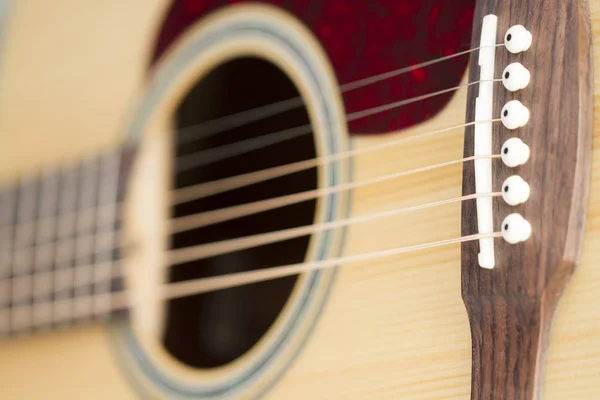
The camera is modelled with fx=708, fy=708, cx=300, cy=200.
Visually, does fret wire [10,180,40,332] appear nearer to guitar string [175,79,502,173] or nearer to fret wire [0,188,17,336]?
fret wire [0,188,17,336]

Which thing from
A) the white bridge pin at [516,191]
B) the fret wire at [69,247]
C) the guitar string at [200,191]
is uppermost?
the guitar string at [200,191]

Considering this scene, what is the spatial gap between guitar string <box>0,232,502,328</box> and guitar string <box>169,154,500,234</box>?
0.05 metres

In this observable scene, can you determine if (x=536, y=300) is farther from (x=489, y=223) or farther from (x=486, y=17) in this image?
(x=486, y=17)

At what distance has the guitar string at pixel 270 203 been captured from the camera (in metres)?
0.46

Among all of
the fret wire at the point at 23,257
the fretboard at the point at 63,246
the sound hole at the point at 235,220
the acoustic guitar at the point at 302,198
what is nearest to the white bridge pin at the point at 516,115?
the acoustic guitar at the point at 302,198

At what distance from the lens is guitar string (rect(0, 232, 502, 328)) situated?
45 cm

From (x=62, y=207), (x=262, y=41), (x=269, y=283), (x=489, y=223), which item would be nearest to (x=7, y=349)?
(x=62, y=207)

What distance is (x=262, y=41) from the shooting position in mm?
605

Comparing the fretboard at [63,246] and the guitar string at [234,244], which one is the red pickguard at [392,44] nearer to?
the guitar string at [234,244]

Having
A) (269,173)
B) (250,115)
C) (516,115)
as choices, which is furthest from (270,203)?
(516,115)

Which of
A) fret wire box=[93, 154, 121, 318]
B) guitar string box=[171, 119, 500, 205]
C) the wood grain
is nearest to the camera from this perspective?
the wood grain

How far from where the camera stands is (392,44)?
0.50m

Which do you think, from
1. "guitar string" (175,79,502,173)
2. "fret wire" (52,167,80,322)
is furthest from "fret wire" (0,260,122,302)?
"guitar string" (175,79,502,173)

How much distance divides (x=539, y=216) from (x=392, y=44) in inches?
7.1
